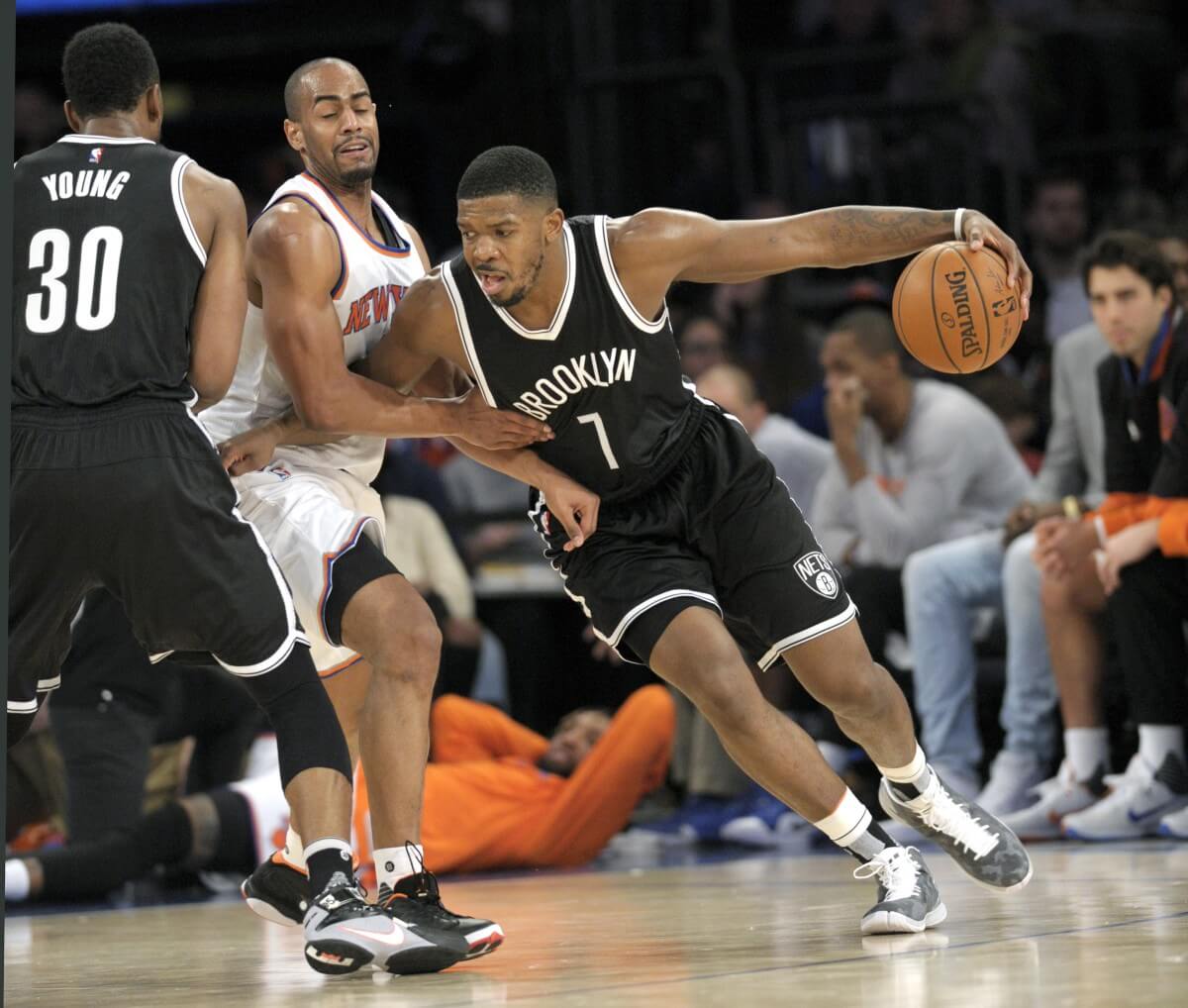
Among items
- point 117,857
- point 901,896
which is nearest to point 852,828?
point 901,896

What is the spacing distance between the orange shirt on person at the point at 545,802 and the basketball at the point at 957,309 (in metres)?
2.70

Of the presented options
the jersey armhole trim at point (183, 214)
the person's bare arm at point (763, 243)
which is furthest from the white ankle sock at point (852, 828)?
the jersey armhole trim at point (183, 214)

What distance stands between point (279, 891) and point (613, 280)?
1.62m

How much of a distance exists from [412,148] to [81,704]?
7044mm

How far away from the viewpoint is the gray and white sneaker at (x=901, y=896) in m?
3.99

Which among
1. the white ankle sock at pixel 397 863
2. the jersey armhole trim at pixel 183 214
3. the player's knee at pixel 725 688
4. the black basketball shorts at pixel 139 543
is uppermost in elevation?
the jersey armhole trim at pixel 183 214

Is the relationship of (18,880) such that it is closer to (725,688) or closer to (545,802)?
(545,802)

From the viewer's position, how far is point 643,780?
6.91m

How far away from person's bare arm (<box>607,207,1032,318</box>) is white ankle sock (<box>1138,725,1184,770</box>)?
8.70 feet

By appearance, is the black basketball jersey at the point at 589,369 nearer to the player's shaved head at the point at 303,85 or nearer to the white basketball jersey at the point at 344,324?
the white basketball jersey at the point at 344,324

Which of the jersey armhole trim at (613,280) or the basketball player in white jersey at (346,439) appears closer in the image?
the basketball player in white jersey at (346,439)

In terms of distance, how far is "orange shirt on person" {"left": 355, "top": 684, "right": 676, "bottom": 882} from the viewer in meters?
6.73

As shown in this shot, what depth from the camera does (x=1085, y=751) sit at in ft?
21.6

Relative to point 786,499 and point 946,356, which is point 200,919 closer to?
point 786,499
